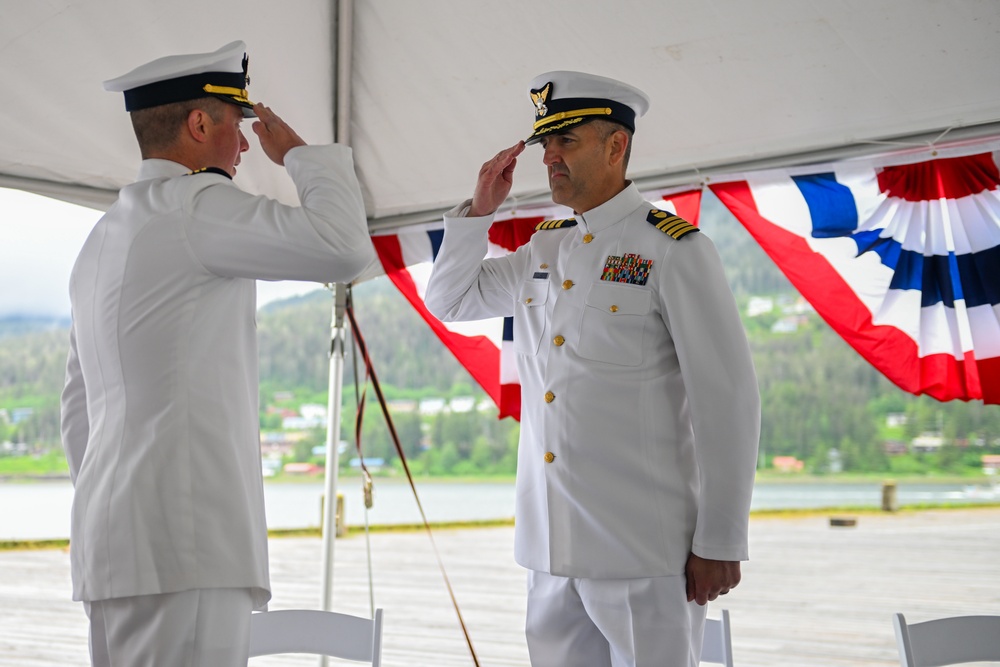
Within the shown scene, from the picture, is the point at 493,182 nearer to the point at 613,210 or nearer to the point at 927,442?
the point at 613,210

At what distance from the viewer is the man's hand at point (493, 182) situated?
1984 millimetres

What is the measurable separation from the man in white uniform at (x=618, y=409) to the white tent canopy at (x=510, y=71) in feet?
1.82

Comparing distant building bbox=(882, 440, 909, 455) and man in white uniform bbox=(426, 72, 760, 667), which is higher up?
man in white uniform bbox=(426, 72, 760, 667)

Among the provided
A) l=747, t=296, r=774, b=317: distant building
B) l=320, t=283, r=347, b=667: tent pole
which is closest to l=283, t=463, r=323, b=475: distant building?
l=747, t=296, r=774, b=317: distant building

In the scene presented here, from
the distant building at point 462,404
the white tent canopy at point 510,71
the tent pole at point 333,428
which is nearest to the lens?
the white tent canopy at point 510,71

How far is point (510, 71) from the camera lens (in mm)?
2652

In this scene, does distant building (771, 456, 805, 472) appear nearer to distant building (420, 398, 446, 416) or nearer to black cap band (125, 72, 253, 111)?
distant building (420, 398, 446, 416)

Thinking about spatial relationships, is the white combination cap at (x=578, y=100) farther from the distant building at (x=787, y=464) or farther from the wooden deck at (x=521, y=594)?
the distant building at (x=787, y=464)

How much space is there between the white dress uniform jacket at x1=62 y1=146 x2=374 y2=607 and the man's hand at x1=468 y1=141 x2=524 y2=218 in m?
→ 0.58

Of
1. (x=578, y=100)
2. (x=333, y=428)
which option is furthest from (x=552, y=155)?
(x=333, y=428)

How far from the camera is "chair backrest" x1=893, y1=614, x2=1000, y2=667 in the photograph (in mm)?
1990

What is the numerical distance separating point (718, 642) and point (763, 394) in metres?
22.7

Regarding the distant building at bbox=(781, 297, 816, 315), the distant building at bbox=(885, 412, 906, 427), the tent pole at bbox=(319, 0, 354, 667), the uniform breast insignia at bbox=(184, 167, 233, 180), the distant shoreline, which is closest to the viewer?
the uniform breast insignia at bbox=(184, 167, 233, 180)

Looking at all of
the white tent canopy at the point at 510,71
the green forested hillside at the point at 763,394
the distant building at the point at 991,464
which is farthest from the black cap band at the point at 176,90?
the distant building at the point at 991,464
